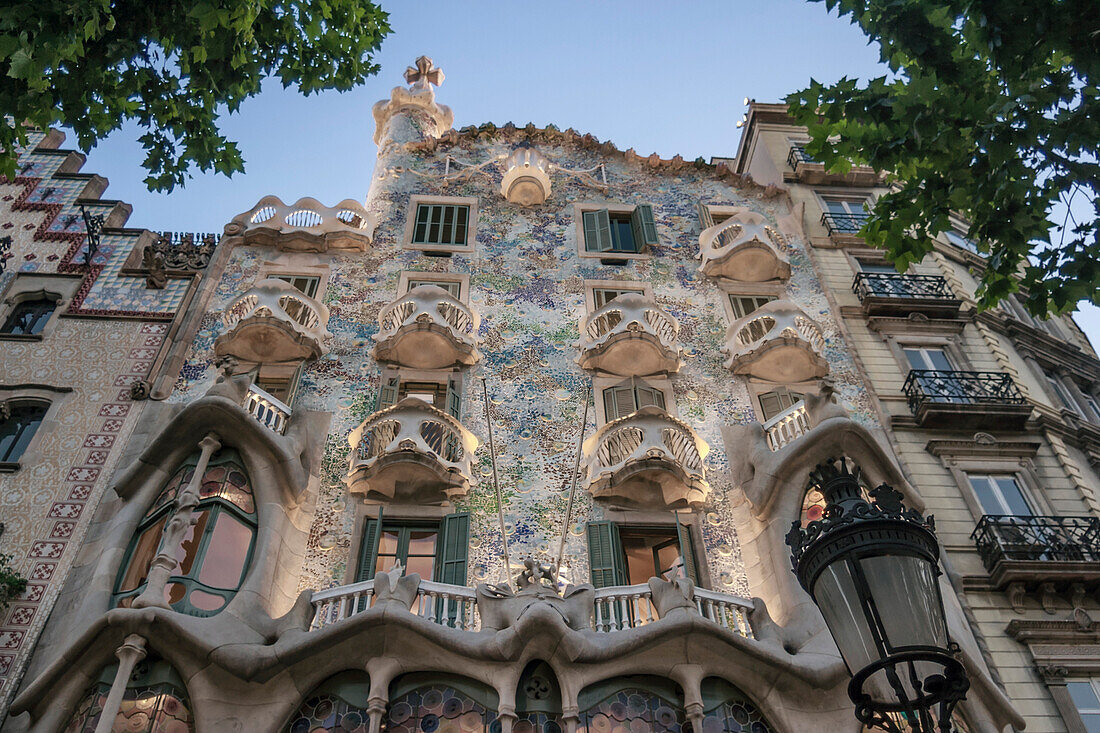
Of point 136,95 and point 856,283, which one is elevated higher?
point 856,283

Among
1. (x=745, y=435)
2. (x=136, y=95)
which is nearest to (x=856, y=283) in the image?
(x=745, y=435)

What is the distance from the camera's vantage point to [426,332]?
16141 mm

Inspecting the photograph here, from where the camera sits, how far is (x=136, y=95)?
11578 mm

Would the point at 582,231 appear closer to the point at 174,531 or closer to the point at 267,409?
the point at 267,409

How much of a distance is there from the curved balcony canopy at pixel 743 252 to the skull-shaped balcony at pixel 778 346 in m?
2.09

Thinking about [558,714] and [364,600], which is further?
[364,600]

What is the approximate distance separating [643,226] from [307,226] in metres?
7.05

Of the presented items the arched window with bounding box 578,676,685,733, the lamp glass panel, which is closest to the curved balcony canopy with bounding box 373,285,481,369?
the arched window with bounding box 578,676,685,733

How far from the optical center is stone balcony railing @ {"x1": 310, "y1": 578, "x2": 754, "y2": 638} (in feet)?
37.7

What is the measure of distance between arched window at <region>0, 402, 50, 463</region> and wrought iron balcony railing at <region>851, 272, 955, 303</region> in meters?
15.1

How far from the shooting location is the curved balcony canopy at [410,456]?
13.8 meters

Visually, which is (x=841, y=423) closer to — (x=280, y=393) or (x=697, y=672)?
(x=697, y=672)

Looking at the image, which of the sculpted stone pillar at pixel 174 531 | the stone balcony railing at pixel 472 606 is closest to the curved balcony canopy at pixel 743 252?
the stone balcony railing at pixel 472 606

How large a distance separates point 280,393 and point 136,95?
576 centimetres
